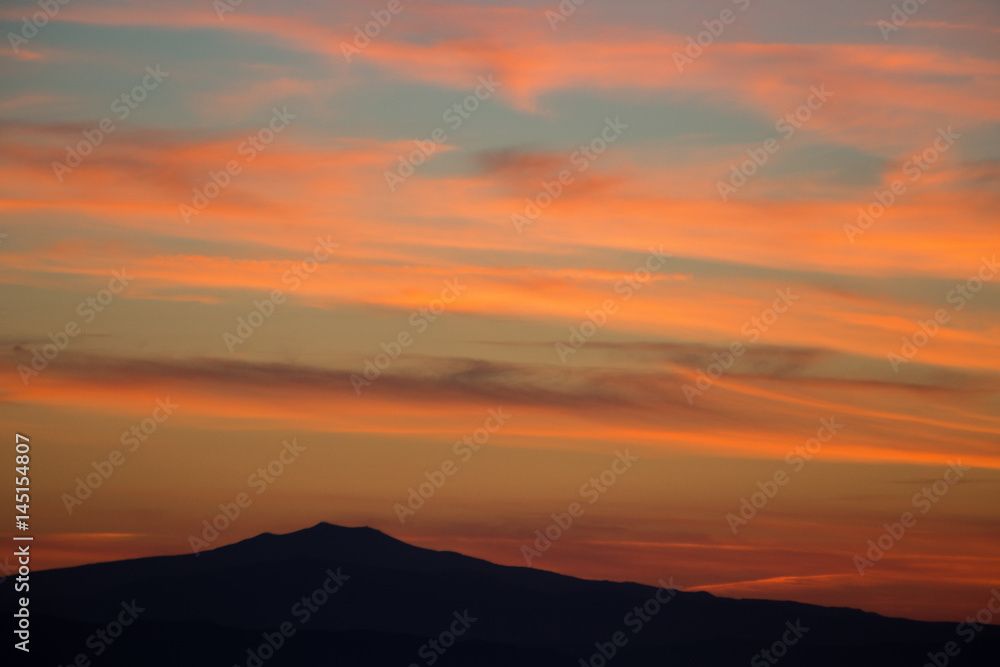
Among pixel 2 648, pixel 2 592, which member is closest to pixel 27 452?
pixel 2 648

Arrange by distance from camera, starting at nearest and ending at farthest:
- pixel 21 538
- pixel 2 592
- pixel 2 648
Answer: pixel 21 538
pixel 2 648
pixel 2 592

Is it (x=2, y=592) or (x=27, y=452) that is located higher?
(x=27, y=452)

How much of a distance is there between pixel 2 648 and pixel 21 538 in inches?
6116

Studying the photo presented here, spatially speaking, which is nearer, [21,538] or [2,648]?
[21,538]

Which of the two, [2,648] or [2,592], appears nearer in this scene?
[2,648]

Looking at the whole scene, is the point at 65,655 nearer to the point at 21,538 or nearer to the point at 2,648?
the point at 2,648

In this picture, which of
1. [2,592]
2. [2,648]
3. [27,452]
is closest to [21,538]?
[27,452]

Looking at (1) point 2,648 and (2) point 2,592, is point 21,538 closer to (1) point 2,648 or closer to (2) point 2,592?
(1) point 2,648

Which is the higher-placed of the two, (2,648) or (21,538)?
(21,538)

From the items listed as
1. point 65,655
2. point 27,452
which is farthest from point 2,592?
point 27,452

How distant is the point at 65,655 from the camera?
614 ft

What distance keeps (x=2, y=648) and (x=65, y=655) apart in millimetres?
12823

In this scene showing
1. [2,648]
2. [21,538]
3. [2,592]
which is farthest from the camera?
[2,592]

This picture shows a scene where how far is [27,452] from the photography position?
131 feet
